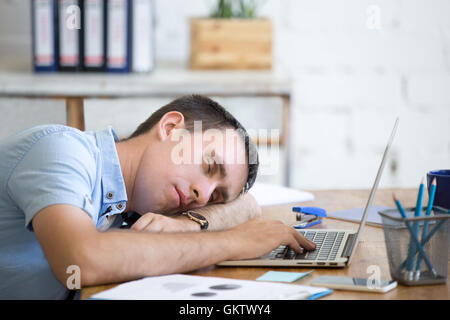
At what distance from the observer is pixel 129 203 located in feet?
3.76

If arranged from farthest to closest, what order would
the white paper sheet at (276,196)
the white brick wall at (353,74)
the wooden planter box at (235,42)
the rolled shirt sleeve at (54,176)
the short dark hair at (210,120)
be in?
the white brick wall at (353,74) → the wooden planter box at (235,42) → the white paper sheet at (276,196) → the short dark hair at (210,120) → the rolled shirt sleeve at (54,176)

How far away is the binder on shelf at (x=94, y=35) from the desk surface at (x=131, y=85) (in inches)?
1.6

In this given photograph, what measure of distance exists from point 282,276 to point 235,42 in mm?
1485

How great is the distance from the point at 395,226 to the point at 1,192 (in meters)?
0.58

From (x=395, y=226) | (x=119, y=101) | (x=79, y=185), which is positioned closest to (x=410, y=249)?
(x=395, y=226)

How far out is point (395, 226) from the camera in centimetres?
77

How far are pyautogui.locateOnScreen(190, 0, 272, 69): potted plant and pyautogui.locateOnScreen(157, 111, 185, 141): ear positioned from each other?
1047 millimetres

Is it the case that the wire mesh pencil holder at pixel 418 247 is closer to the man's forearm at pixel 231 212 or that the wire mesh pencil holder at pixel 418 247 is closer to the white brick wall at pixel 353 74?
the man's forearm at pixel 231 212

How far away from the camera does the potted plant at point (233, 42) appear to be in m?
2.18

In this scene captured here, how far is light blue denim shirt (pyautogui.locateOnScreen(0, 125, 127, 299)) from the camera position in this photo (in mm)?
847

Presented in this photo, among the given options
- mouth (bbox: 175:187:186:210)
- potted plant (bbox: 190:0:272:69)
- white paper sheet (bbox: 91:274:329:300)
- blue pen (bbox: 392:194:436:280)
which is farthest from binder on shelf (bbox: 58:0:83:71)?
blue pen (bbox: 392:194:436:280)

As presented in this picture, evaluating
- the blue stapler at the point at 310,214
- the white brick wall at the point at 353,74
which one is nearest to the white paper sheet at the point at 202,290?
the blue stapler at the point at 310,214

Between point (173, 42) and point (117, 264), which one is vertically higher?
point (173, 42)
